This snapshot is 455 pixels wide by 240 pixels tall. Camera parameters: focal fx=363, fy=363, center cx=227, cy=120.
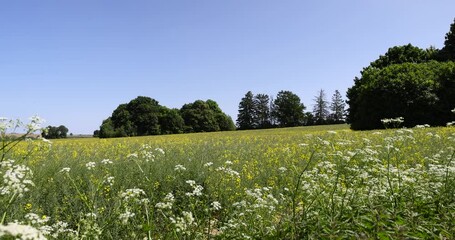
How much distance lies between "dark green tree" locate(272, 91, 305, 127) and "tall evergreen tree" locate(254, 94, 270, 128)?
196 inches

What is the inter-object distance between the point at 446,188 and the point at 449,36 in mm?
46678

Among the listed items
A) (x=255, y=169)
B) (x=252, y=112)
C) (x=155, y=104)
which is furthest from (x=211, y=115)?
(x=255, y=169)

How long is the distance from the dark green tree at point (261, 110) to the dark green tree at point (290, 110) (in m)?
4.89

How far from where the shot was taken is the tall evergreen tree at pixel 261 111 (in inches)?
3786

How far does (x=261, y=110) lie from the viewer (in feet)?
322

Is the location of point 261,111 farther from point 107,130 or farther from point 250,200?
point 250,200

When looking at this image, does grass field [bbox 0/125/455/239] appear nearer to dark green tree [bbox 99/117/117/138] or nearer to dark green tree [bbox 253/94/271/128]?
dark green tree [bbox 99/117/117/138]

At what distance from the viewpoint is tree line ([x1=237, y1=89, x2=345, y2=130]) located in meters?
91.0

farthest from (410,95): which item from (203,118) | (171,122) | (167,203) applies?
(203,118)

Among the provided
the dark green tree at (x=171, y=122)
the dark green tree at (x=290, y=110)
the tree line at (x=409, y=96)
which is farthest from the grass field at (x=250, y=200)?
the dark green tree at (x=290, y=110)

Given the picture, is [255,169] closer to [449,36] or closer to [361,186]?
[361,186]

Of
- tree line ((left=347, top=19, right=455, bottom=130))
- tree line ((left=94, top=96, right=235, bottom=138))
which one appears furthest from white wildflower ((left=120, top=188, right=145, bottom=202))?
tree line ((left=94, top=96, right=235, bottom=138))

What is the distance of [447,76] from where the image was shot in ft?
113

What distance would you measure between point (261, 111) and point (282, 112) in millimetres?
7360
